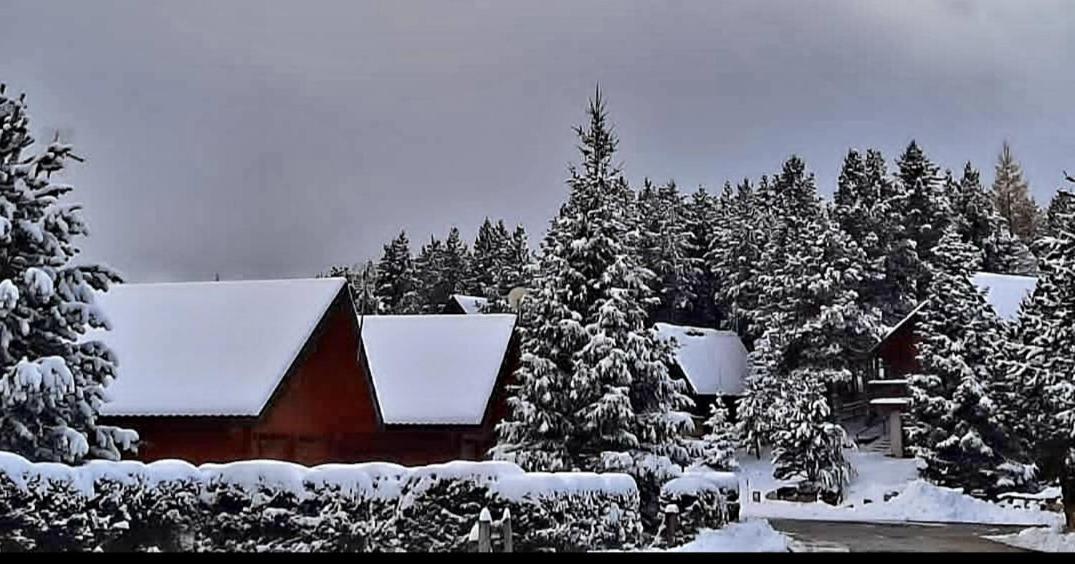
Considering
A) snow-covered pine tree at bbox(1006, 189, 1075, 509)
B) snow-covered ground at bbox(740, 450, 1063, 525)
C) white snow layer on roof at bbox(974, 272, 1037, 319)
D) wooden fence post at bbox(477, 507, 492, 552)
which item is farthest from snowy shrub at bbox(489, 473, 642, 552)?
white snow layer on roof at bbox(974, 272, 1037, 319)

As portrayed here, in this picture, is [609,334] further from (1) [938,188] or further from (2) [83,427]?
(1) [938,188]

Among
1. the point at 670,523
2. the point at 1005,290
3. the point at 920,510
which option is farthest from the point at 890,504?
the point at 670,523

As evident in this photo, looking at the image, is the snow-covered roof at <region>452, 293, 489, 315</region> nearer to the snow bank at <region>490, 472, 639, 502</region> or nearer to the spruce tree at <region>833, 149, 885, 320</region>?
the spruce tree at <region>833, 149, 885, 320</region>

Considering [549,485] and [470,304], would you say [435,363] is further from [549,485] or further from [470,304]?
[470,304]

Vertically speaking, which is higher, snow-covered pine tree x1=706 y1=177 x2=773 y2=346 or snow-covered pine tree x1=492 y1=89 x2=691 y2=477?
snow-covered pine tree x1=706 y1=177 x2=773 y2=346

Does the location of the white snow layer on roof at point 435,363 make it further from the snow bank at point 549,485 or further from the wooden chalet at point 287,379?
the snow bank at point 549,485

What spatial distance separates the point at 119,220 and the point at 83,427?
1046cm

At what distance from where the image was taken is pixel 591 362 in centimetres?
2000

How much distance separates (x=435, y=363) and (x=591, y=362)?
8.32 metres

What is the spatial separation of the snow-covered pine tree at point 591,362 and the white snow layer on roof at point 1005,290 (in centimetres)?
2152

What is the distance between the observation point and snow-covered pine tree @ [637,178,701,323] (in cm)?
5119

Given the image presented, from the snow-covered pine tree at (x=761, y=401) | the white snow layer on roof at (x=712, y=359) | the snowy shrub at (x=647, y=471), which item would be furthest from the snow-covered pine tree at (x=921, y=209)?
the snowy shrub at (x=647, y=471)

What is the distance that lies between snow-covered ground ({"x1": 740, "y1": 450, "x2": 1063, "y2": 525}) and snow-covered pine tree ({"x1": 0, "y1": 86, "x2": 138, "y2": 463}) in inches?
679

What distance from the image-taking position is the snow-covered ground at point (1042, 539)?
1819cm
